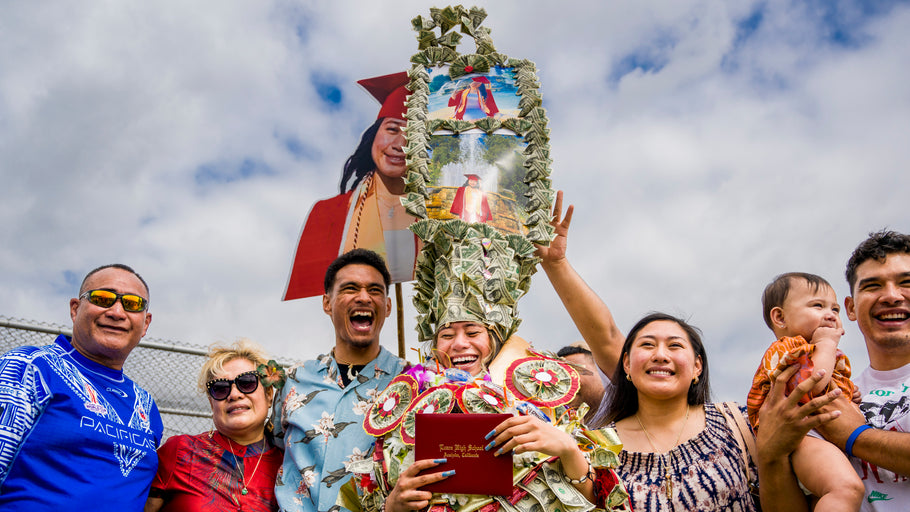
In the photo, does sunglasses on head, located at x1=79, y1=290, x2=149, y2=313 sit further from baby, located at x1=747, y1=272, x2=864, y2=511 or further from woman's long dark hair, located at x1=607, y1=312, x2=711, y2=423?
baby, located at x1=747, y1=272, x2=864, y2=511

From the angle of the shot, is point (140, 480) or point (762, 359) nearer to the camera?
point (762, 359)

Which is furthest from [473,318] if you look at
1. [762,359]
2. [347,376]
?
[762,359]

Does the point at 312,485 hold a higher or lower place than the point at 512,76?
lower

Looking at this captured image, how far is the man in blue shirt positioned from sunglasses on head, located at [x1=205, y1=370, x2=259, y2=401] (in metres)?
0.44

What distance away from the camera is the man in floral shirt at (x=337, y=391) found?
4121 mm

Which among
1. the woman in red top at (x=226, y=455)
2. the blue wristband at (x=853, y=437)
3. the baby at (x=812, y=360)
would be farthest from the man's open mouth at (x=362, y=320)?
the blue wristband at (x=853, y=437)

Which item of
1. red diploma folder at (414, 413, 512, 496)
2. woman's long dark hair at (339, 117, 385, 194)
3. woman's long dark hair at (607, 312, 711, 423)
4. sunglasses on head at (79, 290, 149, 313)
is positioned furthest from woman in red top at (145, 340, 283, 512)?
woman's long dark hair at (339, 117, 385, 194)

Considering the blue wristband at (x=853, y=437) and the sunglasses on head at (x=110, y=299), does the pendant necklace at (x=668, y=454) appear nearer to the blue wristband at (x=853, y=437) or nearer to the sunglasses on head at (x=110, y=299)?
the blue wristband at (x=853, y=437)

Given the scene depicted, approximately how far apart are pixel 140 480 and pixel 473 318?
227 cm

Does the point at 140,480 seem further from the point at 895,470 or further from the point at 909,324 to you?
the point at 909,324

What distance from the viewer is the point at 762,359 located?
3666mm

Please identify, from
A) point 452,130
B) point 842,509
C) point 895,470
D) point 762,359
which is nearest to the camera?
point 842,509

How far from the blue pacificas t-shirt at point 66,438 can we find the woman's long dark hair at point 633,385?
2984 mm

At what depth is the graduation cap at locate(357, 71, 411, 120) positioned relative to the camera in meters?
7.99
